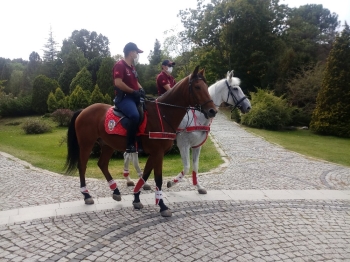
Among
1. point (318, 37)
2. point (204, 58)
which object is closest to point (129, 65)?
point (204, 58)

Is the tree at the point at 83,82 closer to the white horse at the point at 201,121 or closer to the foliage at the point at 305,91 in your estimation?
the foliage at the point at 305,91

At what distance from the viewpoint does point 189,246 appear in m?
4.04

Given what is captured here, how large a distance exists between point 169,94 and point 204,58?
28.2 m

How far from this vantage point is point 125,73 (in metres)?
5.10

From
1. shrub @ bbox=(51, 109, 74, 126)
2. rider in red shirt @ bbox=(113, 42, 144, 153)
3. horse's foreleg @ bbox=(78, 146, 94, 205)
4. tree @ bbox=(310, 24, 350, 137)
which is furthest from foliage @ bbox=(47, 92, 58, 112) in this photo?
rider in red shirt @ bbox=(113, 42, 144, 153)

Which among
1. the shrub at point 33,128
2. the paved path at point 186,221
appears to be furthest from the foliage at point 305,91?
the shrub at point 33,128

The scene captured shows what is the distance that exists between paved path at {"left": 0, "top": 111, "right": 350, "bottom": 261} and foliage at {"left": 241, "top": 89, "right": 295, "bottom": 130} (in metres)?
13.3

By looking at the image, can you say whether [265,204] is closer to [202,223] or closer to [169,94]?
[202,223]

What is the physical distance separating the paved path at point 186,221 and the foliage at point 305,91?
55.0ft

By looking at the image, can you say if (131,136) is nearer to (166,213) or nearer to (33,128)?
(166,213)

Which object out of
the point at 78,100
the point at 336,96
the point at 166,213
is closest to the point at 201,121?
the point at 166,213

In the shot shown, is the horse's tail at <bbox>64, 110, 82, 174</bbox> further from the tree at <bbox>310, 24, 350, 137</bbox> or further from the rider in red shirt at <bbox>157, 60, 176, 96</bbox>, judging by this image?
the tree at <bbox>310, 24, 350, 137</bbox>

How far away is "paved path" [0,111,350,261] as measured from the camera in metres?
3.89

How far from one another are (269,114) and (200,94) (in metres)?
17.1
